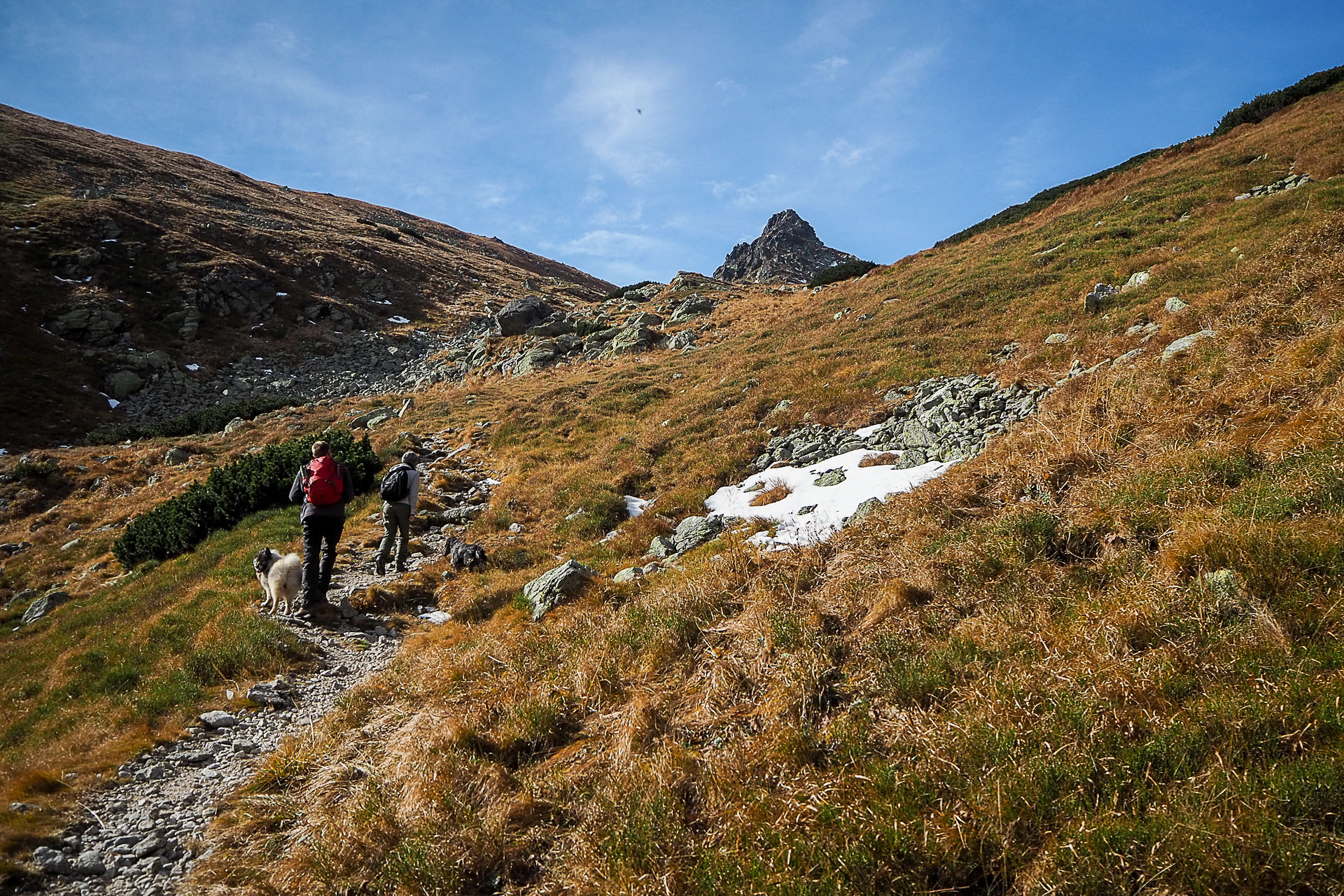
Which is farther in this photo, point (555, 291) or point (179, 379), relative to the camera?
point (555, 291)

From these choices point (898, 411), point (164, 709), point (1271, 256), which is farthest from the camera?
point (898, 411)

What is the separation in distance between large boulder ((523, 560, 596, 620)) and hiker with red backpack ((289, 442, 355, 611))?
362cm

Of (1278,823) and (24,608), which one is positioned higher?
(1278,823)

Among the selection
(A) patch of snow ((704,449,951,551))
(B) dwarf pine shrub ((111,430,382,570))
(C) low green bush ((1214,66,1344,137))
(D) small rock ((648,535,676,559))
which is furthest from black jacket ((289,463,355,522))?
(C) low green bush ((1214,66,1344,137))

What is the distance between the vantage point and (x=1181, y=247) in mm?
16922

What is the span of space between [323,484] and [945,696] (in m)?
9.79

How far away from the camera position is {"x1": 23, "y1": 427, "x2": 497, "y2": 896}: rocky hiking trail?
4.66m

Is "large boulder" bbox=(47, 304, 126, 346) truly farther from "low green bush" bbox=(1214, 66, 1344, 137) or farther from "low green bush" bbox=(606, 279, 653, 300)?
"low green bush" bbox=(1214, 66, 1344, 137)

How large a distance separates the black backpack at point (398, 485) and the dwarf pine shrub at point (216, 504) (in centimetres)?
389

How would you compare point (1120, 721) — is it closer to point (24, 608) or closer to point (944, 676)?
point (944, 676)

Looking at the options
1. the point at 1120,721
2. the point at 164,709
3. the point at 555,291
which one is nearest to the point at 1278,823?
the point at 1120,721

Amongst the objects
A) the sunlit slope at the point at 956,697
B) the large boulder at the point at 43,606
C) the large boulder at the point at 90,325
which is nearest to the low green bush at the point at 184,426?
the large boulder at the point at 90,325

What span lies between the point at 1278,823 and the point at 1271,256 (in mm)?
13439

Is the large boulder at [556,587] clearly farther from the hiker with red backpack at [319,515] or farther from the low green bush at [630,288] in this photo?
the low green bush at [630,288]
